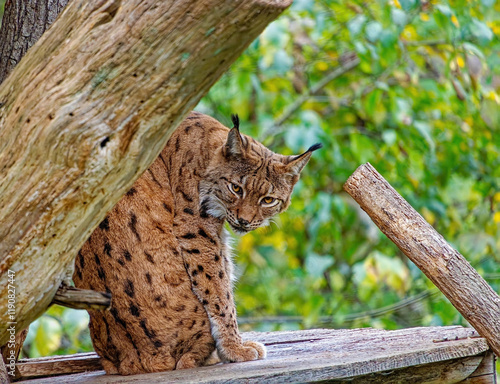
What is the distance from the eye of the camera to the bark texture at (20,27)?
14.2ft

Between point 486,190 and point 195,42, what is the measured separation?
22.1 ft

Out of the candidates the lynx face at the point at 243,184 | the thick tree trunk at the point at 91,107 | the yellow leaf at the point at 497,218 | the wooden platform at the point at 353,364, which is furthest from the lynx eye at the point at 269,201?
the yellow leaf at the point at 497,218

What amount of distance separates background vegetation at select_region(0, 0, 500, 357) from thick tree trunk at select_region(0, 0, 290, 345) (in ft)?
13.8

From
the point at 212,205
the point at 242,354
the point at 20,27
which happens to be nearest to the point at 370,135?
the point at 212,205

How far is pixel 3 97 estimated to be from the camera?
9.61ft

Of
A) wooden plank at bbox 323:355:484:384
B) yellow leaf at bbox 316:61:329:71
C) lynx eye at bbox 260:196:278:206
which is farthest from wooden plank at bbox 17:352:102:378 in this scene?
yellow leaf at bbox 316:61:329:71

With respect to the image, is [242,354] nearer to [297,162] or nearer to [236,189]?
[236,189]

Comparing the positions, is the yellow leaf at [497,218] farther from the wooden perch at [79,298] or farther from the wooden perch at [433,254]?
the wooden perch at [79,298]

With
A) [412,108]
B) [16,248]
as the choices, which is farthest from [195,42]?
[412,108]

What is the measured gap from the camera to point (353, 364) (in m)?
3.53

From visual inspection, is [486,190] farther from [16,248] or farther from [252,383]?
[16,248]

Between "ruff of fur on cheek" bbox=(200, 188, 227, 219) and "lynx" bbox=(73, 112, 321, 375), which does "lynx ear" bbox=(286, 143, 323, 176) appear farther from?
"ruff of fur on cheek" bbox=(200, 188, 227, 219)

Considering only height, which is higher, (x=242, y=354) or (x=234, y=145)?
(x=234, y=145)

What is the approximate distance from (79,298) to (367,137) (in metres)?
6.30
